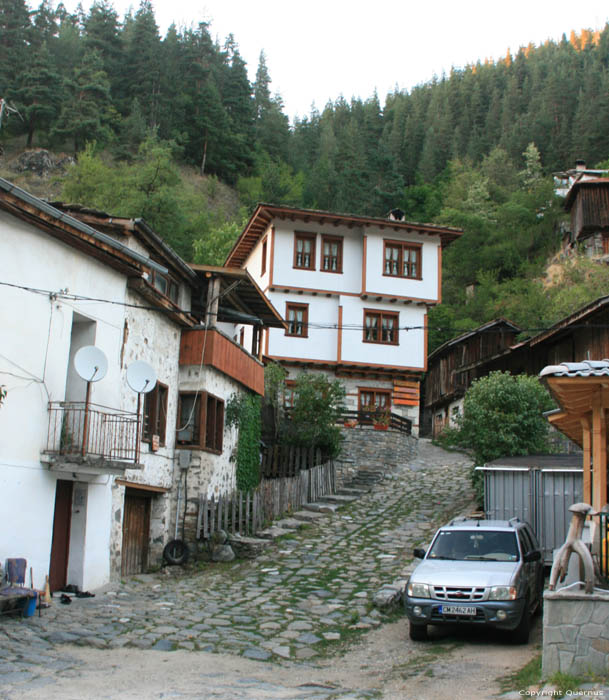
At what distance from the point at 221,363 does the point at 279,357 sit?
47.3 ft

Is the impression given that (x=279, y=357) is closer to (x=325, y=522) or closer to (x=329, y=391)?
(x=329, y=391)

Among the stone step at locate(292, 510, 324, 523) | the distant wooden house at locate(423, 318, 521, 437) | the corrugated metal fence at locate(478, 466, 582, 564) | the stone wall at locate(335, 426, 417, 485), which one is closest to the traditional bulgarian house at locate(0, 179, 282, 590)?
the stone step at locate(292, 510, 324, 523)

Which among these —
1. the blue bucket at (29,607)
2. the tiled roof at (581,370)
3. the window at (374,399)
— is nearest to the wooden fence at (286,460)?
the window at (374,399)

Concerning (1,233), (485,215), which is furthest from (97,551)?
(485,215)

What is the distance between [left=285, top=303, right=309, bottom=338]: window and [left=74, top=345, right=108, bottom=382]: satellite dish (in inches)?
830

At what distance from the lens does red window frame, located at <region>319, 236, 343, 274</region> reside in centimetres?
3534

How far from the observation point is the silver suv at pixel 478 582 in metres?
10.4

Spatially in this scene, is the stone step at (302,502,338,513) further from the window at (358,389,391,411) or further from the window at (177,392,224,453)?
the window at (358,389,391,411)

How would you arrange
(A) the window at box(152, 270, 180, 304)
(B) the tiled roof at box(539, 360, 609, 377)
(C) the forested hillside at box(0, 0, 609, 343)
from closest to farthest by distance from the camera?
(B) the tiled roof at box(539, 360, 609, 377)
(A) the window at box(152, 270, 180, 304)
(C) the forested hillside at box(0, 0, 609, 343)

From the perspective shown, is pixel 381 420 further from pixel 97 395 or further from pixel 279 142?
pixel 279 142

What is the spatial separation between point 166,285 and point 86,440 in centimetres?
677

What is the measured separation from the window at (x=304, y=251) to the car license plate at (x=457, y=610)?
2556cm

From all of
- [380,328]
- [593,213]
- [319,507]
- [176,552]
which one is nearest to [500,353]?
[380,328]

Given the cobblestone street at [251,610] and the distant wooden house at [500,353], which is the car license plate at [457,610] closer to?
the cobblestone street at [251,610]
